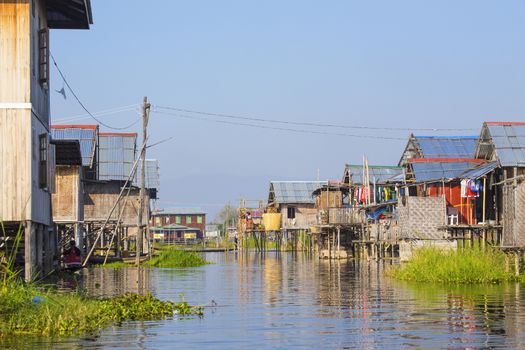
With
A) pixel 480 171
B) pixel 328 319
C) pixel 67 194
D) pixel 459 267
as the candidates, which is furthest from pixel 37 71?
pixel 480 171

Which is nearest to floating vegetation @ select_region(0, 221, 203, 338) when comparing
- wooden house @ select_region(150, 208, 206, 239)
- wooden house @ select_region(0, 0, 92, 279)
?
wooden house @ select_region(0, 0, 92, 279)

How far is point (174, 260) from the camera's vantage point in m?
45.9

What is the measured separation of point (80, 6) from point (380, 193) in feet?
86.4

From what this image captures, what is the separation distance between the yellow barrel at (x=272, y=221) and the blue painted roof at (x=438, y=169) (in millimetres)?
30316

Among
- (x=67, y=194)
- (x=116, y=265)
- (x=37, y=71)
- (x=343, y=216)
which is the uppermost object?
(x=37, y=71)

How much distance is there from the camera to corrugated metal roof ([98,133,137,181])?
48.2m

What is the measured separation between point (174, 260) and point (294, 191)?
28238mm

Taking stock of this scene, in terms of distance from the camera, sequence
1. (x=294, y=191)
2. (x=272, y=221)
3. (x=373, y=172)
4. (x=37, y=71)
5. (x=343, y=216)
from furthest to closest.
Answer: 1. (x=294, y=191)
2. (x=272, y=221)
3. (x=373, y=172)
4. (x=343, y=216)
5. (x=37, y=71)

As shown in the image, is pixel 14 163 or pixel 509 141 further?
pixel 509 141

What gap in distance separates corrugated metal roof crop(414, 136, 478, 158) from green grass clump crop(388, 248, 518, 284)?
14696mm

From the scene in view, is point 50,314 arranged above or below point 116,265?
above

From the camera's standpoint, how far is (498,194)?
1479 inches

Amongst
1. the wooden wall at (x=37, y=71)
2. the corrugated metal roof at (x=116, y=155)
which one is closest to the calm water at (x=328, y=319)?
the wooden wall at (x=37, y=71)

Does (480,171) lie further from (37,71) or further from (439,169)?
(37,71)
